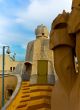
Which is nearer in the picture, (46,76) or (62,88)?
(62,88)

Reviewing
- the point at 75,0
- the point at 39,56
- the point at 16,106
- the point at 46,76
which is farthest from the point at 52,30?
the point at 39,56

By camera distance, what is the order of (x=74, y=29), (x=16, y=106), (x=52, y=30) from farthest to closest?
(x=16, y=106) → (x=52, y=30) → (x=74, y=29)

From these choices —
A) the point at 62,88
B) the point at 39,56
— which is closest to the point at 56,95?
the point at 62,88

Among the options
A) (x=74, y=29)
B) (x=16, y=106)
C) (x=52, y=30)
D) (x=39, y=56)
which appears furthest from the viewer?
(x=39, y=56)

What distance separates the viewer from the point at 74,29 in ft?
26.5

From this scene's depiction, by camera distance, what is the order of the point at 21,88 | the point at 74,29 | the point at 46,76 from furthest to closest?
the point at 46,76
the point at 21,88
the point at 74,29

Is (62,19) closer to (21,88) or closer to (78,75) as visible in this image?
(78,75)

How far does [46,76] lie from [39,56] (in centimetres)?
807

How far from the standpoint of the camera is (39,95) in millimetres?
18109

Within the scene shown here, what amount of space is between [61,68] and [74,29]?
3.32 ft

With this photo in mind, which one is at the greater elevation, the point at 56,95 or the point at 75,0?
the point at 75,0

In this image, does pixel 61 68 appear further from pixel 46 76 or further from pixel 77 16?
pixel 46 76

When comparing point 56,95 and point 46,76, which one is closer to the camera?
point 56,95

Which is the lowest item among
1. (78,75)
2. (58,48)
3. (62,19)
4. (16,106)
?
(16,106)
